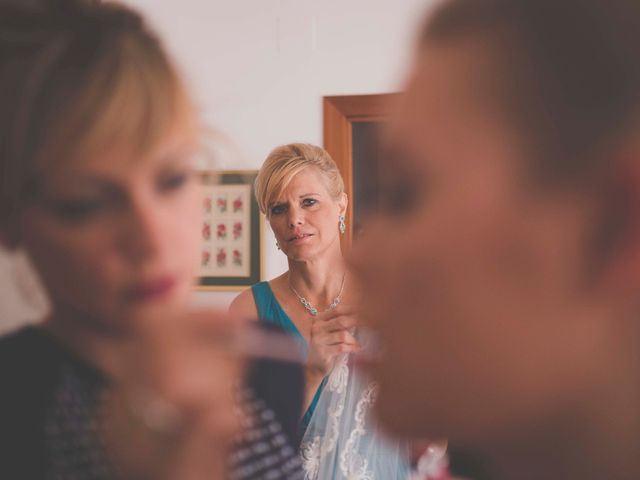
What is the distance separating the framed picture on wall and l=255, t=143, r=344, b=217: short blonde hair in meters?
0.11

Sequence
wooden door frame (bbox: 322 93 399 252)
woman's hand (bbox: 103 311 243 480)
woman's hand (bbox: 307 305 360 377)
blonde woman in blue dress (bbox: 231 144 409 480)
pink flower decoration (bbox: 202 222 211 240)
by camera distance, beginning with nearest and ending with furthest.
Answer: woman's hand (bbox: 103 311 243 480) → pink flower decoration (bbox: 202 222 211 240) → woman's hand (bbox: 307 305 360 377) → blonde woman in blue dress (bbox: 231 144 409 480) → wooden door frame (bbox: 322 93 399 252)

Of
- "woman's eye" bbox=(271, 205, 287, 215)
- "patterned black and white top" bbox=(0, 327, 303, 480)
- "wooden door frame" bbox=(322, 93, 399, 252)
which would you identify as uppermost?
"wooden door frame" bbox=(322, 93, 399, 252)

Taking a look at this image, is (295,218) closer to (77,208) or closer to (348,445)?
(348,445)

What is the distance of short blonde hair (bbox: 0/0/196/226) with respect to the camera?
0.24 m

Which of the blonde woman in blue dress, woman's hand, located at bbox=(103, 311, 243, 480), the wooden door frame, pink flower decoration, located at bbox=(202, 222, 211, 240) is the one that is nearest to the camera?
woman's hand, located at bbox=(103, 311, 243, 480)

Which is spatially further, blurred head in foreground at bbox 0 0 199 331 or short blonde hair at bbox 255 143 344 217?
short blonde hair at bbox 255 143 344 217

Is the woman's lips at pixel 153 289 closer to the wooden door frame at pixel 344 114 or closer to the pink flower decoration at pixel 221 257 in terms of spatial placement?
the pink flower decoration at pixel 221 257

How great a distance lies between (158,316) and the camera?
0.26m

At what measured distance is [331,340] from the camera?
456 millimetres

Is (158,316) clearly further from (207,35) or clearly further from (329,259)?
(329,259)

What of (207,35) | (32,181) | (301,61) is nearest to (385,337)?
(32,181)

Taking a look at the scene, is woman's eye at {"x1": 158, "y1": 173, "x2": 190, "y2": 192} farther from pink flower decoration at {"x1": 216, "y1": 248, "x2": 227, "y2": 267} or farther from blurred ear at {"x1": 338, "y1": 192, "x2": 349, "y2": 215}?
blurred ear at {"x1": 338, "y1": 192, "x2": 349, "y2": 215}

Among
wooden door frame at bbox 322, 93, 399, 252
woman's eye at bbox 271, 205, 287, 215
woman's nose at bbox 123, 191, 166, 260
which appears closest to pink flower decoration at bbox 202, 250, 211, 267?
woman's nose at bbox 123, 191, 166, 260

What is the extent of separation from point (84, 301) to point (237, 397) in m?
0.11
